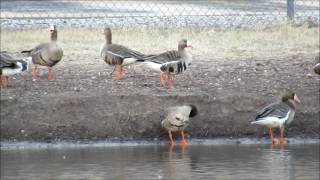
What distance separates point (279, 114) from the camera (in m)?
13.0

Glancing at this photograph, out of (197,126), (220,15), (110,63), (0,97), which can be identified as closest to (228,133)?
(197,126)

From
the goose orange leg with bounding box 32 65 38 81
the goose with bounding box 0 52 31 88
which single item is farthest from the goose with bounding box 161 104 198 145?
the goose orange leg with bounding box 32 65 38 81

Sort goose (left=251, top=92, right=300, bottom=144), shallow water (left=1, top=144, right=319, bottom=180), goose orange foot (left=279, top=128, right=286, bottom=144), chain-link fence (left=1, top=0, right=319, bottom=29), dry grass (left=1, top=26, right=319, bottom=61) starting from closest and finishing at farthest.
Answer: shallow water (left=1, top=144, right=319, bottom=180) → goose (left=251, top=92, right=300, bottom=144) → goose orange foot (left=279, top=128, right=286, bottom=144) → dry grass (left=1, top=26, right=319, bottom=61) → chain-link fence (left=1, top=0, right=319, bottom=29)

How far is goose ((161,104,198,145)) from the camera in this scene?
12773mm

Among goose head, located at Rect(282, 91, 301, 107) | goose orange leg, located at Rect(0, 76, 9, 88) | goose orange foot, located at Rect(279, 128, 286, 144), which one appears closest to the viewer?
goose orange foot, located at Rect(279, 128, 286, 144)

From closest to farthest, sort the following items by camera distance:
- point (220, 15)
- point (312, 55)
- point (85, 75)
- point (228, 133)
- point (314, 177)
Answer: point (314, 177)
point (228, 133)
point (85, 75)
point (312, 55)
point (220, 15)

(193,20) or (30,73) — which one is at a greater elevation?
(193,20)

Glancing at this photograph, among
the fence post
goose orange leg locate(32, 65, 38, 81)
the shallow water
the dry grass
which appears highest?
the fence post

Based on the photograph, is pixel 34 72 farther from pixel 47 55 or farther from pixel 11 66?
pixel 11 66

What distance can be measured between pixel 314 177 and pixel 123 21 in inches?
328

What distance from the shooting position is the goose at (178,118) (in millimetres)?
12773

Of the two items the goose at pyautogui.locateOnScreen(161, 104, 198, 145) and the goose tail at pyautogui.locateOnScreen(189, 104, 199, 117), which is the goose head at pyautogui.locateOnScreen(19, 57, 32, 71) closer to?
the goose at pyautogui.locateOnScreen(161, 104, 198, 145)

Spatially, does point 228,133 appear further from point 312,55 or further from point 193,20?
point 193,20

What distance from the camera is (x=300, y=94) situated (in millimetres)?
13930
